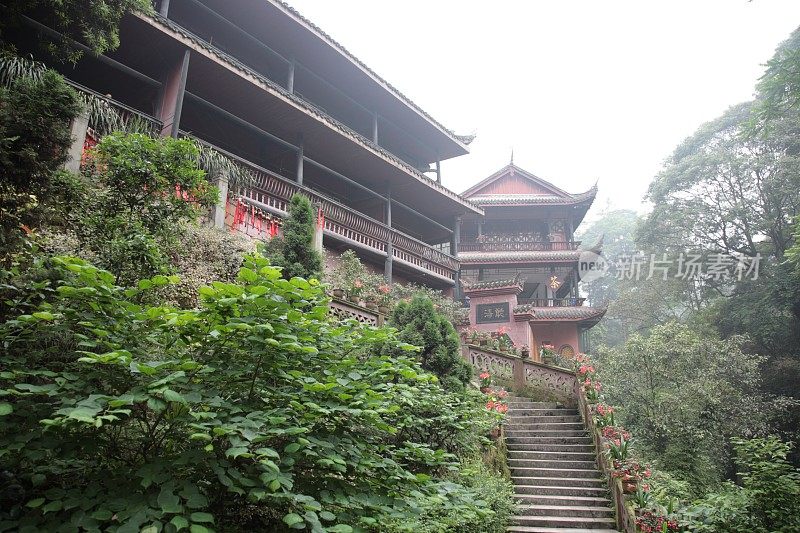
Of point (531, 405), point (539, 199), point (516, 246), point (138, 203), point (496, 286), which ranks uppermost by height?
point (539, 199)

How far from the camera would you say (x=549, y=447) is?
8.93 metres

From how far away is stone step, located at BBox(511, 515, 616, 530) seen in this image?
6.96 metres

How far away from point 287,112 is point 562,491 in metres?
10.3

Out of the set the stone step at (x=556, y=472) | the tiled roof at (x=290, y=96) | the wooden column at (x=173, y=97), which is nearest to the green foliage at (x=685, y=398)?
the stone step at (x=556, y=472)

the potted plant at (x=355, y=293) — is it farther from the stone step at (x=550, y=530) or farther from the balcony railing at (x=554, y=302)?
the balcony railing at (x=554, y=302)

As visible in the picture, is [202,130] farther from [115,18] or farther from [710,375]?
[710,375]

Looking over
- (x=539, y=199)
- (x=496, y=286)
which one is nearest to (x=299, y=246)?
(x=496, y=286)

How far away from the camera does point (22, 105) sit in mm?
3473

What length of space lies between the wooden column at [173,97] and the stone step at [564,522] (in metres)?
9.17

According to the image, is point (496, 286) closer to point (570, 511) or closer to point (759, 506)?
point (570, 511)

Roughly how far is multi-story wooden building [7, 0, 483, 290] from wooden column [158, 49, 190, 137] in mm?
29

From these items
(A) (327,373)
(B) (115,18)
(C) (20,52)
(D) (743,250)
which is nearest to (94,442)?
(A) (327,373)

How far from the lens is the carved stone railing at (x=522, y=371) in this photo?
10.8 m

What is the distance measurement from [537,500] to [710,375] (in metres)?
8.62
